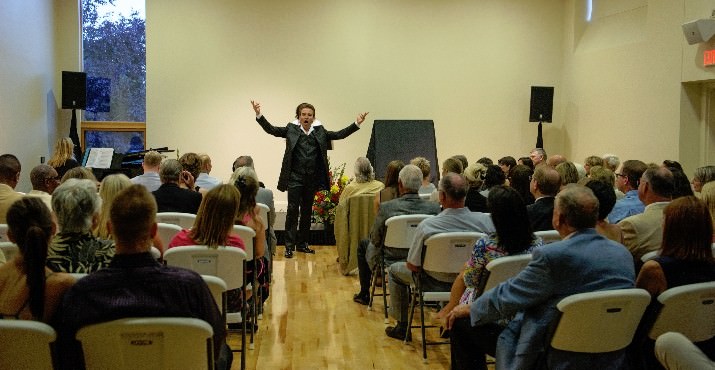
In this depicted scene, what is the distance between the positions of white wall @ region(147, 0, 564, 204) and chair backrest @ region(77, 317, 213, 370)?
29.4 feet

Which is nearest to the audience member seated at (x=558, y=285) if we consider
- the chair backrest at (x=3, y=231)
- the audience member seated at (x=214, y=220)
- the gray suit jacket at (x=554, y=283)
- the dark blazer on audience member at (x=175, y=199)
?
the gray suit jacket at (x=554, y=283)

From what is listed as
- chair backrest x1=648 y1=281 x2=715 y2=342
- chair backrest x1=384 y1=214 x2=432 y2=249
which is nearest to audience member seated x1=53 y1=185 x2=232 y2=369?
chair backrest x1=648 y1=281 x2=715 y2=342

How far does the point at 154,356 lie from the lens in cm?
264

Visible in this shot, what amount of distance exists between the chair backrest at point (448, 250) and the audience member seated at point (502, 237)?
2.14ft

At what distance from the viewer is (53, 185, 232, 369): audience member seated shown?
103 inches

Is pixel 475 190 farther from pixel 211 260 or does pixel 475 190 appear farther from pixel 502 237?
pixel 211 260

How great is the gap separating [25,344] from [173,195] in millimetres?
3161

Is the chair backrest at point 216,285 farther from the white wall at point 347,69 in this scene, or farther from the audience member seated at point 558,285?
the white wall at point 347,69

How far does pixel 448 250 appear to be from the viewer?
464cm

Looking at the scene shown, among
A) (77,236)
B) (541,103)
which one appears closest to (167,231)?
(77,236)

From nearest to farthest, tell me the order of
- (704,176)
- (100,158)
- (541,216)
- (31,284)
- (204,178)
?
1. (31,284)
2. (541,216)
3. (704,176)
4. (204,178)
5. (100,158)

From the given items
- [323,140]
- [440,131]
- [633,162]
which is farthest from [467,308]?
[440,131]

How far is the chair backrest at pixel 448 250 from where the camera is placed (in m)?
4.56

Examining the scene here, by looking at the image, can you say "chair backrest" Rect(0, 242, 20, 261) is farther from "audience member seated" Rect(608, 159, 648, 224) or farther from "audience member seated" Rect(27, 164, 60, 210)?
"audience member seated" Rect(608, 159, 648, 224)
